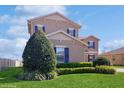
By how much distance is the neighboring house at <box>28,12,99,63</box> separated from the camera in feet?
102

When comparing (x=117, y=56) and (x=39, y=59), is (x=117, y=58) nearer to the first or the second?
(x=117, y=56)

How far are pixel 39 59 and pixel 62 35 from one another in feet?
43.4

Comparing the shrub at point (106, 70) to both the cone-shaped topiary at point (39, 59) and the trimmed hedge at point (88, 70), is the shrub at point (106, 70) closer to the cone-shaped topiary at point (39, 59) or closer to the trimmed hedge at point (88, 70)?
the trimmed hedge at point (88, 70)

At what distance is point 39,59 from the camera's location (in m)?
18.5

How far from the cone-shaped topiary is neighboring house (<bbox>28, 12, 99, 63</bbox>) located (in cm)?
1152

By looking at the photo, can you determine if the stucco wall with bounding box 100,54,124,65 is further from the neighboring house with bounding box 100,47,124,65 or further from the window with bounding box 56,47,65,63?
the window with bounding box 56,47,65,63

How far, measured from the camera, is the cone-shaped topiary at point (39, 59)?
60.5ft

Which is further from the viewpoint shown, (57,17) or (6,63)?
(57,17)

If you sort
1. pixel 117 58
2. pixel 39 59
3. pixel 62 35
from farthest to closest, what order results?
pixel 117 58 → pixel 62 35 → pixel 39 59

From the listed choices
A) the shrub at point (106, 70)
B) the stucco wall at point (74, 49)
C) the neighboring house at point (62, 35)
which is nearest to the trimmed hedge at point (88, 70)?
the shrub at point (106, 70)

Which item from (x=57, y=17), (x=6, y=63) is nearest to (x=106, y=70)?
(x=57, y=17)
